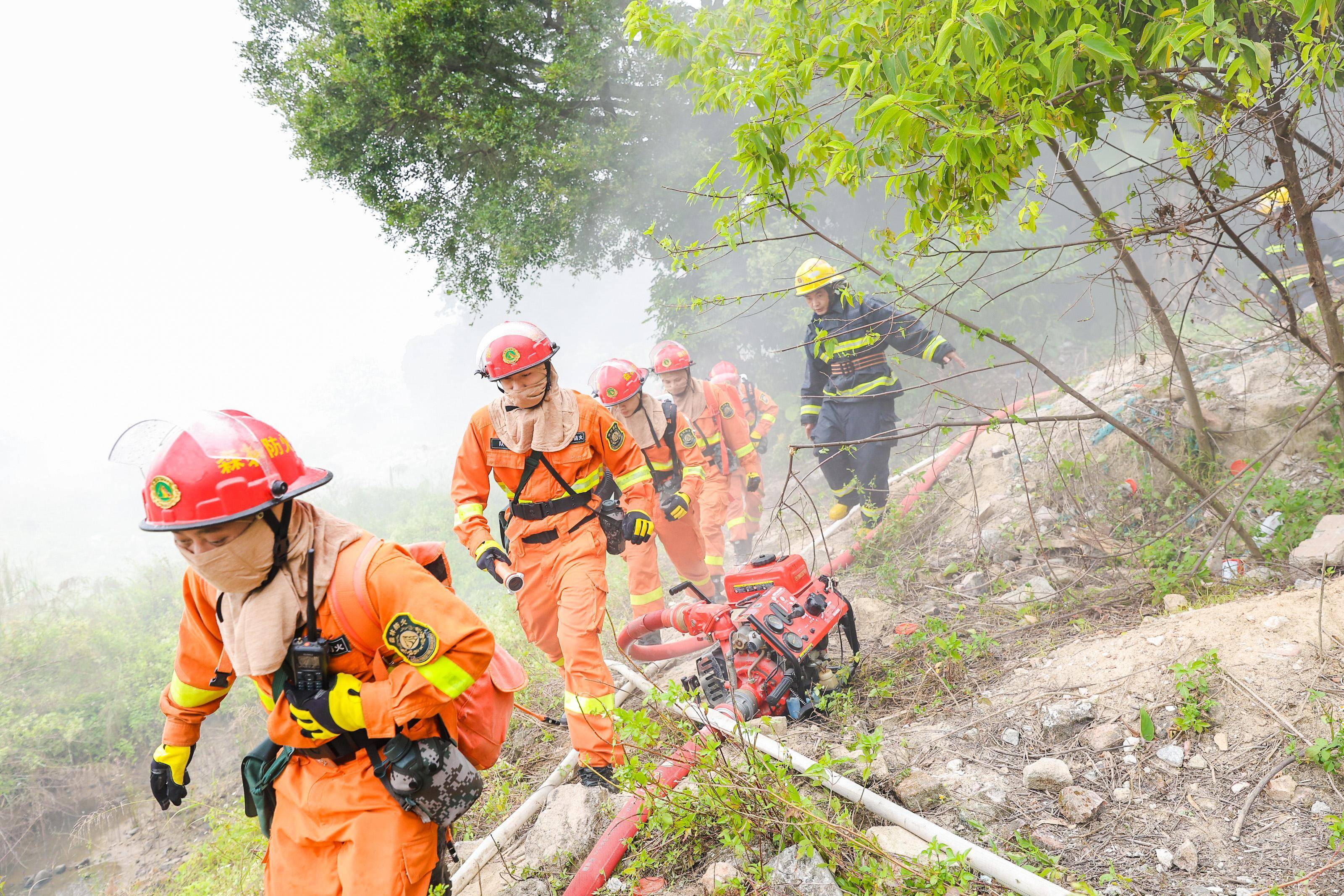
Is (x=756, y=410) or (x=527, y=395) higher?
(x=527, y=395)

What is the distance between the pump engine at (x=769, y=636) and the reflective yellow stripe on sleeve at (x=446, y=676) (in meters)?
1.44

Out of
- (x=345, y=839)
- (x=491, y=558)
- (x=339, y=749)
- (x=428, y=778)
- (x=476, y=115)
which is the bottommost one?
(x=345, y=839)

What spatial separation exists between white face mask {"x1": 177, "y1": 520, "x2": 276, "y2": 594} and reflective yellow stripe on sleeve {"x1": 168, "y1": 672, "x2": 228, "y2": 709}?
48 cm

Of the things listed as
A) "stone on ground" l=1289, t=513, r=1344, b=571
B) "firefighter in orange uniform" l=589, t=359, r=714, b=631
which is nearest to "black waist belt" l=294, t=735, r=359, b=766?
"firefighter in orange uniform" l=589, t=359, r=714, b=631

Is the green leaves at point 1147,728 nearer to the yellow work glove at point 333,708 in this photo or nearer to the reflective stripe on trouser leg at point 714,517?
the yellow work glove at point 333,708

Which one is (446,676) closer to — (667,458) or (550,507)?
(550,507)

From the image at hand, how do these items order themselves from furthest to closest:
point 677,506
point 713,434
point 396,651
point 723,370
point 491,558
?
point 723,370, point 713,434, point 677,506, point 491,558, point 396,651

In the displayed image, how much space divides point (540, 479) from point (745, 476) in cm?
468

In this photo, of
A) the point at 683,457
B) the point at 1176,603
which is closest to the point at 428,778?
the point at 1176,603

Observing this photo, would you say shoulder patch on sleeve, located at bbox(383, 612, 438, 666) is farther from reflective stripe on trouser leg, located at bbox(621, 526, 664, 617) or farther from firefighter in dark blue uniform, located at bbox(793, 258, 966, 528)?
firefighter in dark blue uniform, located at bbox(793, 258, 966, 528)

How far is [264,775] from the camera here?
222 centimetres

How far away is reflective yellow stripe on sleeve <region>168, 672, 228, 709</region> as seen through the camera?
231cm

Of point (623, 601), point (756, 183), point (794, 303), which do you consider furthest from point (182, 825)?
point (794, 303)

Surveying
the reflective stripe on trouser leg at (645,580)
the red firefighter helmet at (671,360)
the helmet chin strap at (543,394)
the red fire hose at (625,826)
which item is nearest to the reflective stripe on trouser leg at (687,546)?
the reflective stripe on trouser leg at (645,580)
